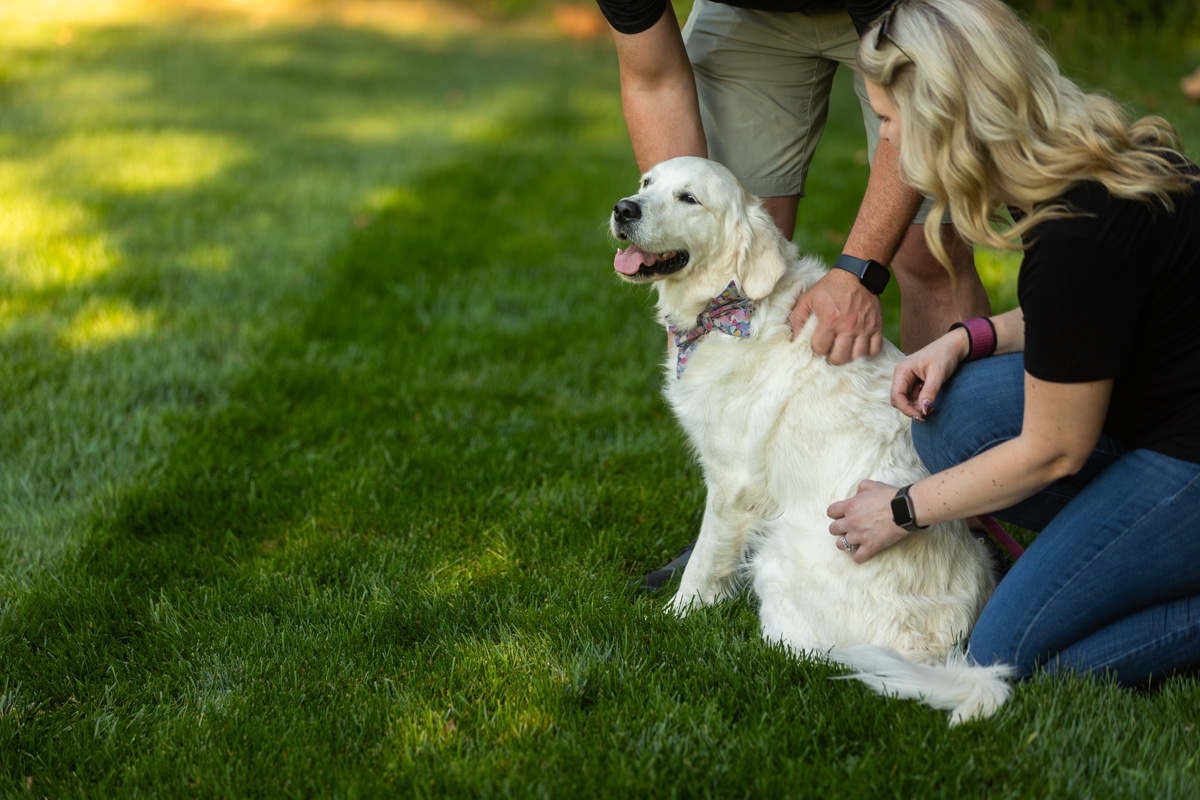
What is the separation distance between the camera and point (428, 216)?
6770 millimetres

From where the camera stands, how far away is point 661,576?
9.55 ft

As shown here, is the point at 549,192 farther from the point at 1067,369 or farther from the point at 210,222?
the point at 1067,369

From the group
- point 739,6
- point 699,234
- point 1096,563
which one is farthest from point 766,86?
point 1096,563

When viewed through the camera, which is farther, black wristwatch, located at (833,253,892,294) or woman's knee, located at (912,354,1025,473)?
black wristwatch, located at (833,253,892,294)

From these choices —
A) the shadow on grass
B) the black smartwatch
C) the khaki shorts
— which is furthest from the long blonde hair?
the shadow on grass

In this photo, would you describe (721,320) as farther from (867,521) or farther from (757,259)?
(867,521)

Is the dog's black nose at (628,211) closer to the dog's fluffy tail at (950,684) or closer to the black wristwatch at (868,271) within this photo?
the black wristwatch at (868,271)

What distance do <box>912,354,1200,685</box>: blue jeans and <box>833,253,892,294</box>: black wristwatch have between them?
0.42 metres

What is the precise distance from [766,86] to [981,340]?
128 centimetres

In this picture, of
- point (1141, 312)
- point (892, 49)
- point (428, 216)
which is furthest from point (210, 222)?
point (1141, 312)

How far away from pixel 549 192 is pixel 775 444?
5.29 m

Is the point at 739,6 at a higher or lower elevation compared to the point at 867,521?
higher

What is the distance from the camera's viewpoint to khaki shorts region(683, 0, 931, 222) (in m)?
3.03

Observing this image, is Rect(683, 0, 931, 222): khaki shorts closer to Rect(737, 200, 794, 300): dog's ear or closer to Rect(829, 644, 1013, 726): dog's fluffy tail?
Rect(737, 200, 794, 300): dog's ear
